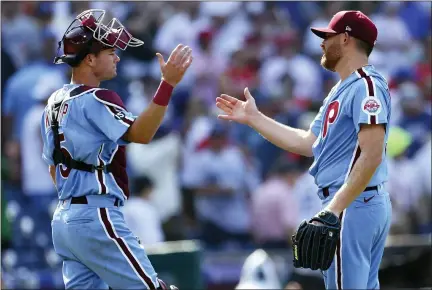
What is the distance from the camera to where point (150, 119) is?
5.80 meters

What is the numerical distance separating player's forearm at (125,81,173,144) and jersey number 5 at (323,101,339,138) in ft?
3.10

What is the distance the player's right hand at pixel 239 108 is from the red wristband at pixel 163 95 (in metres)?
0.98

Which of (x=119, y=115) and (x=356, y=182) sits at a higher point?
(x=119, y=115)

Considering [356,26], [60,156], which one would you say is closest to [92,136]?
[60,156]

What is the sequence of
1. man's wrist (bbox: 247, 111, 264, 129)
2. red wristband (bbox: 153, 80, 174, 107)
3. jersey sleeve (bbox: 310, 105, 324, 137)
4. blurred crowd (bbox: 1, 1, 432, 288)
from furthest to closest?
blurred crowd (bbox: 1, 1, 432, 288)
man's wrist (bbox: 247, 111, 264, 129)
jersey sleeve (bbox: 310, 105, 324, 137)
red wristband (bbox: 153, 80, 174, 107)

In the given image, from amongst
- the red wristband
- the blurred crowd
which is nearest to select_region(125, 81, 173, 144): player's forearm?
the red wristband

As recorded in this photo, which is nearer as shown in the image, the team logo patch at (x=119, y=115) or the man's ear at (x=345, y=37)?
the team logo patch at (x=119, y=115)

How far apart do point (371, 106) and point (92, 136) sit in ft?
5.35

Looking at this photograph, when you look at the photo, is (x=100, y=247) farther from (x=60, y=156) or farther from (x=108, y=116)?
(x=108, y=116)

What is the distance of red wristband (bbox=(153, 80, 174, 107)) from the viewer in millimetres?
5816

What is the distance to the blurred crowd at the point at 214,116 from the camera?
1223cm

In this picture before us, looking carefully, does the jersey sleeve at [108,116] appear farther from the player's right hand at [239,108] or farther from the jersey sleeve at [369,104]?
the jersey sleeve at [369,104]

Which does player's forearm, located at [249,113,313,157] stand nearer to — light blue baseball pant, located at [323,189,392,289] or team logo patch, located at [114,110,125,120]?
light blue baseball pant, located at [323,189,392,289]

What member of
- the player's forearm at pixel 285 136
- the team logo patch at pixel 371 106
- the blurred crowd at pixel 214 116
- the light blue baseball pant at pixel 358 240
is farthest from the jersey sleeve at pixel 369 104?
the blurred crowd at pixel 214 116
